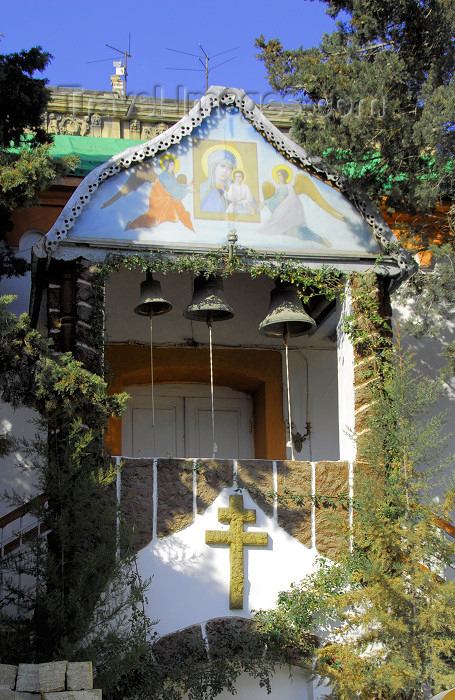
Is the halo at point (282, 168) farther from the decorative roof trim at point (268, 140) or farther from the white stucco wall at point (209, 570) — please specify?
the white stucco wall at point (209, 570)

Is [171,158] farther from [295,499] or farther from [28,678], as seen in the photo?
[28,678]

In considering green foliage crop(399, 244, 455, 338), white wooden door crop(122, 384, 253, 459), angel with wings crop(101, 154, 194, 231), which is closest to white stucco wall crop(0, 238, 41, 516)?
white wooden door crop(122, 384, 253, 459)

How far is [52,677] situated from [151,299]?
3952 millimetres

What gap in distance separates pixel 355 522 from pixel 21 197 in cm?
397

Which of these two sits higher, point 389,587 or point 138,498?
point 138,498

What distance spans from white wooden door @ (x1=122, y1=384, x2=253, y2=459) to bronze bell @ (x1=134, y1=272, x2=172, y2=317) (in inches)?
76.5

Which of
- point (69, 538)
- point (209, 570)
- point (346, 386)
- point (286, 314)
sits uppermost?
point (286, 314)

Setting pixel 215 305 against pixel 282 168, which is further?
pixel 282 168

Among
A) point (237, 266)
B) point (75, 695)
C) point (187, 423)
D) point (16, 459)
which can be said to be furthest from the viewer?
point (187, 423)

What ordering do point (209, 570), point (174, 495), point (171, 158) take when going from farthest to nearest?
point (171, 158)
point (174, 495)
point (209, 570)

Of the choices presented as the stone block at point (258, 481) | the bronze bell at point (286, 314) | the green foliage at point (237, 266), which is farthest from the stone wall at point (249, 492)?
the green foliage at point (237, 266)

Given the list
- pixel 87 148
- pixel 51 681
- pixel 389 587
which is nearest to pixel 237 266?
pixel 389 587

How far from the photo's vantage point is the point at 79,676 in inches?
290

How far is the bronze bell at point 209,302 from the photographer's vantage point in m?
10.2
